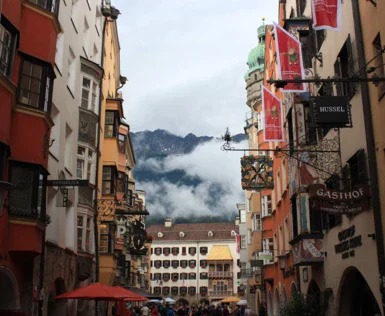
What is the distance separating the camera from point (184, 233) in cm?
11269

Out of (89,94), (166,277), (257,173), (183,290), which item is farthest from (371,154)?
(166,277)

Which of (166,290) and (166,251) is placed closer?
(166,290)

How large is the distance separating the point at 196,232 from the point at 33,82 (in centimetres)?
9900

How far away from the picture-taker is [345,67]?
1706cm

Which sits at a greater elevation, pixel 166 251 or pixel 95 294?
pixel 166 251

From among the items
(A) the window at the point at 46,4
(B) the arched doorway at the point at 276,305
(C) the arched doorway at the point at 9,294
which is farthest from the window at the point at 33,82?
(B) the arched doorway at the point at 276,305

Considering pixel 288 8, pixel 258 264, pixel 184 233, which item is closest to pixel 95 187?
pixel 288 8

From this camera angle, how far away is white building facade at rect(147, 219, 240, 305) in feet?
343

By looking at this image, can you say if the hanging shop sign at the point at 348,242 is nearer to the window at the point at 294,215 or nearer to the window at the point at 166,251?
the window at the point at 294,215

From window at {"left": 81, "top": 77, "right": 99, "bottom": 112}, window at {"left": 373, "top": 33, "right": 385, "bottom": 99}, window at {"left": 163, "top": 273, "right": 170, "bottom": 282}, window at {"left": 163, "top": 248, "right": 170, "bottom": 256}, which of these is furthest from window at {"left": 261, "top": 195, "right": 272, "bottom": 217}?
window at {"left": 163, "top": 248, "right": 170, "bottom": 256}

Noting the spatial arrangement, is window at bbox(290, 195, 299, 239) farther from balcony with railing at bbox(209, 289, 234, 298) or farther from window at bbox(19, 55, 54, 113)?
balcony with railing at bbox(209, 289, 234, 298)

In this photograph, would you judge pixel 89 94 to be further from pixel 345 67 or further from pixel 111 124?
pixel 345 67

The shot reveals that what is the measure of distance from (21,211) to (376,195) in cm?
971

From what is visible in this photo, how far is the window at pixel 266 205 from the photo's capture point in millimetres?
39844
